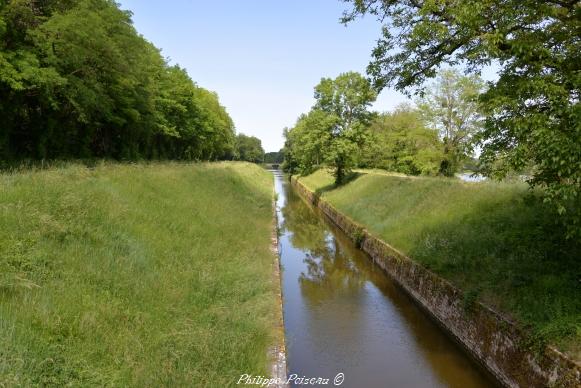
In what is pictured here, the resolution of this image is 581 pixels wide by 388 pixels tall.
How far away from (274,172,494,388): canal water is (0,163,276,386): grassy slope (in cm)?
176

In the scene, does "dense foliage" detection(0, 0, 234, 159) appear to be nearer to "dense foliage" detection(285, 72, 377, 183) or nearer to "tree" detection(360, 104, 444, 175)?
"dense foliage" detection(285, 72, 377, 183)

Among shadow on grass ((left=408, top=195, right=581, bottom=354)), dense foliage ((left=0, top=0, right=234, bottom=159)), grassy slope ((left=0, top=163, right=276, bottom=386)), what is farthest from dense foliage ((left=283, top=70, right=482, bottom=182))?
grassy slope ((left=0, top=163, right=276, bottom=386))

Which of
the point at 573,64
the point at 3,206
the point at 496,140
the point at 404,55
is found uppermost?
the point at 404,55

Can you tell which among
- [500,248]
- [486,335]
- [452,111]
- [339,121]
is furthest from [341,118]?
[486,335]

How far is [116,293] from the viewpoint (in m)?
6.84

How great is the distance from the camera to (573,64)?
7.56 metres

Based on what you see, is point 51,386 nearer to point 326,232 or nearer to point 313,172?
point 326,232

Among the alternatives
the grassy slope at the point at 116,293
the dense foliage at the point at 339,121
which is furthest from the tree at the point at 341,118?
the grassy slope at the point at 116,293

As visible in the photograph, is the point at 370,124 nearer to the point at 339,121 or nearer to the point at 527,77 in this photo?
the point at 339,121

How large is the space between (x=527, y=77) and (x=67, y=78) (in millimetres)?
20658

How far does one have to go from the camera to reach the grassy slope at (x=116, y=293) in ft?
16.4

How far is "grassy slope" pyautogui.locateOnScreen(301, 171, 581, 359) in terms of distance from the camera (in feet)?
Result: 26.1

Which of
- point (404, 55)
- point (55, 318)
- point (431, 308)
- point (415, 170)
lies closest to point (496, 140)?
point (404, 55)

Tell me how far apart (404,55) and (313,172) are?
168 ft
